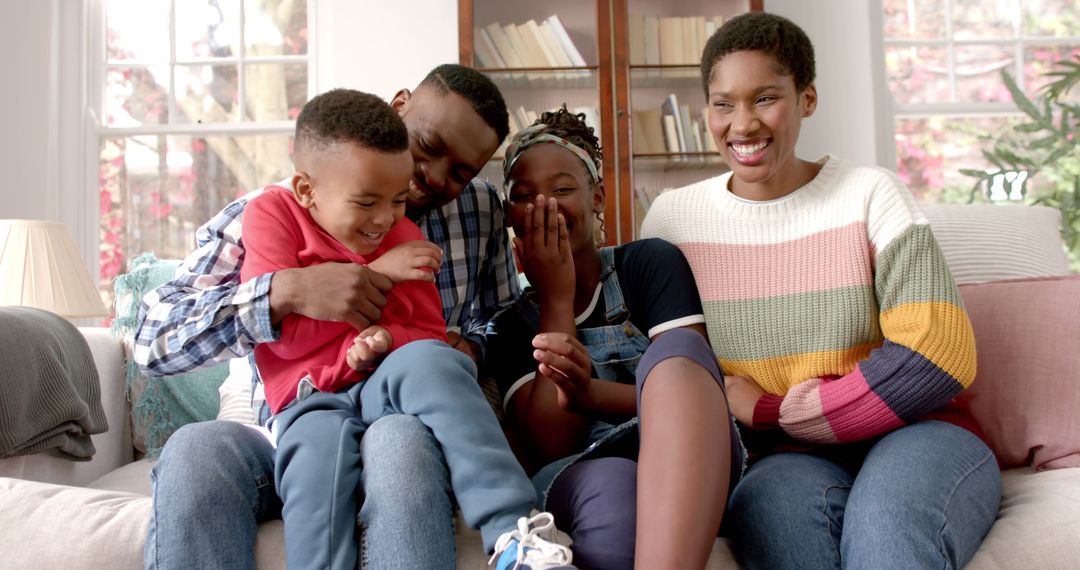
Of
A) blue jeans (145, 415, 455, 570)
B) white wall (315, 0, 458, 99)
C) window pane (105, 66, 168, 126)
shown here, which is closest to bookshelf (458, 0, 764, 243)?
white wall (315, 0, 458, 99)

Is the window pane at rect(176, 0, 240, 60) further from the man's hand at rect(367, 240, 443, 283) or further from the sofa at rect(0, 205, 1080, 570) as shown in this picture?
the man's hand at rect(367, 240, 443, 283)

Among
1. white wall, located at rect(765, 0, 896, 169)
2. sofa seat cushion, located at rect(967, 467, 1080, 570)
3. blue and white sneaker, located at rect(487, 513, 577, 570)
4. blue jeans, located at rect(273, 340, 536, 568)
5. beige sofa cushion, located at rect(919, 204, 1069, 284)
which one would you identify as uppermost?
white wall, located at rect(765, 0, 896, 169)

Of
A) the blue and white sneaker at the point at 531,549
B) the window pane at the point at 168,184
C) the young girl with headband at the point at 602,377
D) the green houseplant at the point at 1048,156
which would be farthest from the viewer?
the window pane at the point at 168,184

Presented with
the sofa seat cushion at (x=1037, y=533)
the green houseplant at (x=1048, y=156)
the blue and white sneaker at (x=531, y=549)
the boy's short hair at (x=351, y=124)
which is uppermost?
the green houseplant at (x=1048, y=156)

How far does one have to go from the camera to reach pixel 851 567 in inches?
41.8

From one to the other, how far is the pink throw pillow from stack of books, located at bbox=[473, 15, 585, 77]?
2.20 m

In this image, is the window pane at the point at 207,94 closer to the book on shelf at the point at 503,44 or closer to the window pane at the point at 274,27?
the window pane at the point at 274,27

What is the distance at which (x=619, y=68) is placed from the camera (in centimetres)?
341

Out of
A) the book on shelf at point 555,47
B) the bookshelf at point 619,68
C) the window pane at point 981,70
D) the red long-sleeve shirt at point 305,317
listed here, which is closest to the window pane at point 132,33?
the bookshelf at point 619,68

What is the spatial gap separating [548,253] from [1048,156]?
9.67ft

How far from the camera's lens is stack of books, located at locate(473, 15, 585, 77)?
3.42 meters

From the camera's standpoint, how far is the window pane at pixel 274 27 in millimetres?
3803

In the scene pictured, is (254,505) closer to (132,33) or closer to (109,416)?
(109,416)

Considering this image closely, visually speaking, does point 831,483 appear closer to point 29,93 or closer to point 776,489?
point 776,489
